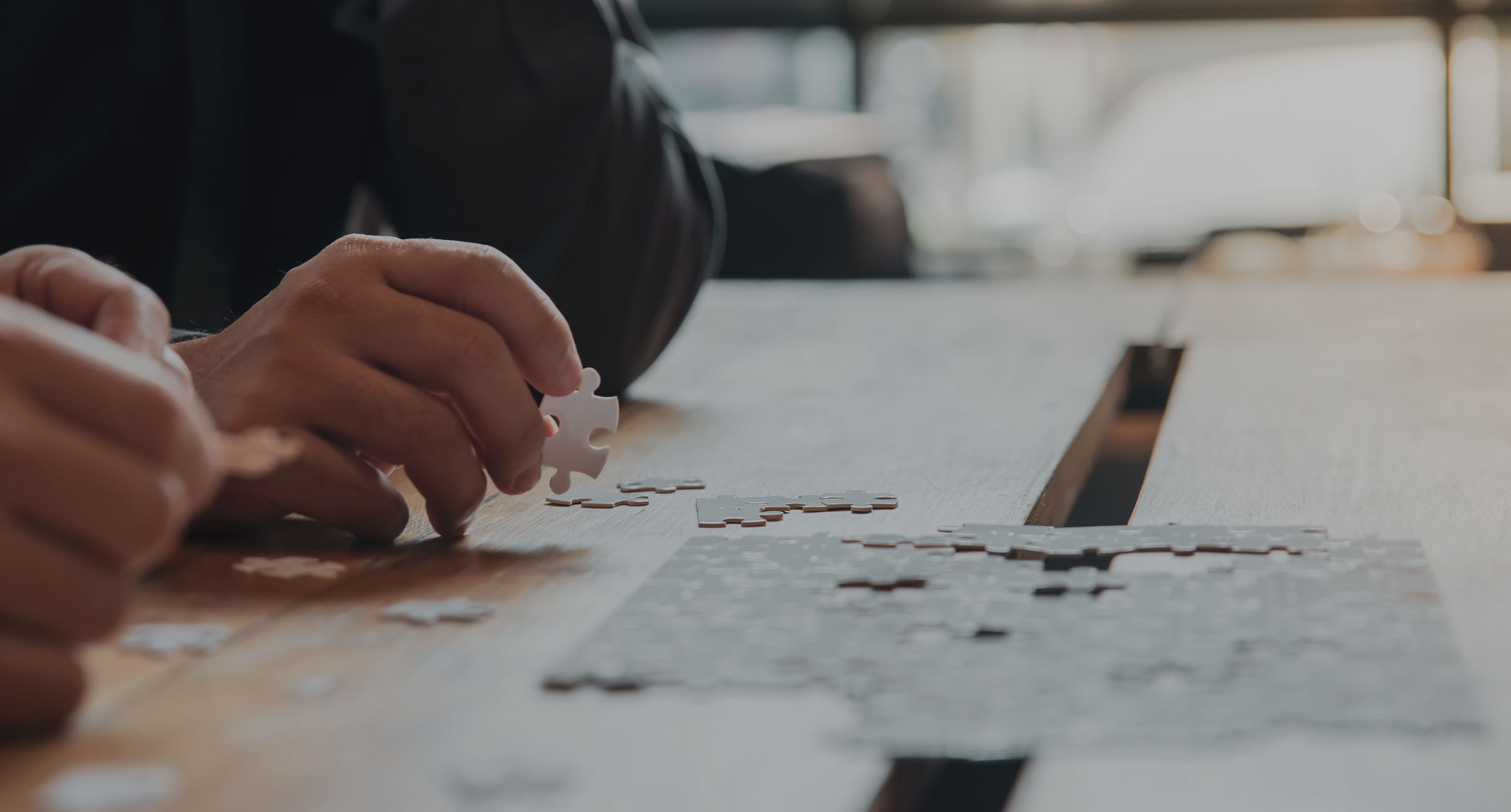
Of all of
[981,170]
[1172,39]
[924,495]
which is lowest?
[981,170]

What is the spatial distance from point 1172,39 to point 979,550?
5873 millimetres

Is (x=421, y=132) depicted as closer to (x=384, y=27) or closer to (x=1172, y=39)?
(x=384, y=27)

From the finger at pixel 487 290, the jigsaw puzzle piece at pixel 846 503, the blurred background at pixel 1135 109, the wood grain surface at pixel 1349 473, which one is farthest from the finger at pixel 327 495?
the blurred background at pixel 1135 109

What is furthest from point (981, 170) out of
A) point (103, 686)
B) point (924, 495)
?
point (103, 686)

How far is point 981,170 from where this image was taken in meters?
6.53

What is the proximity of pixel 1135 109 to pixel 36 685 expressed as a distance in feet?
20.4

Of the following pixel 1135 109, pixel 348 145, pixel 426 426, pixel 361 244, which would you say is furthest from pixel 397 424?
pixel 1135 109

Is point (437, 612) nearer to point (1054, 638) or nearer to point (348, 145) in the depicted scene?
point (1054, 638)

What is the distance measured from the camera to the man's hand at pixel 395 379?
0.82 meters

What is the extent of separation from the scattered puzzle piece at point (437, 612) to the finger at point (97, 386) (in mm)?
181

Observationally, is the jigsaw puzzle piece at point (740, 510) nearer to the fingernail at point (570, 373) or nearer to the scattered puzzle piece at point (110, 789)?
the fingernail at point (570, 373)

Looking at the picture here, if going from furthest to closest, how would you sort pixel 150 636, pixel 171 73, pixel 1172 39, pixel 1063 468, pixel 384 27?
pixel 1172 39
pixel 171 73
pixel 384 27
pixel 1063 468
pixel 150 636

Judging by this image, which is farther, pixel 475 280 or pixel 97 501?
pixel 475 280

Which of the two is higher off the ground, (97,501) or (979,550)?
(97,501)
